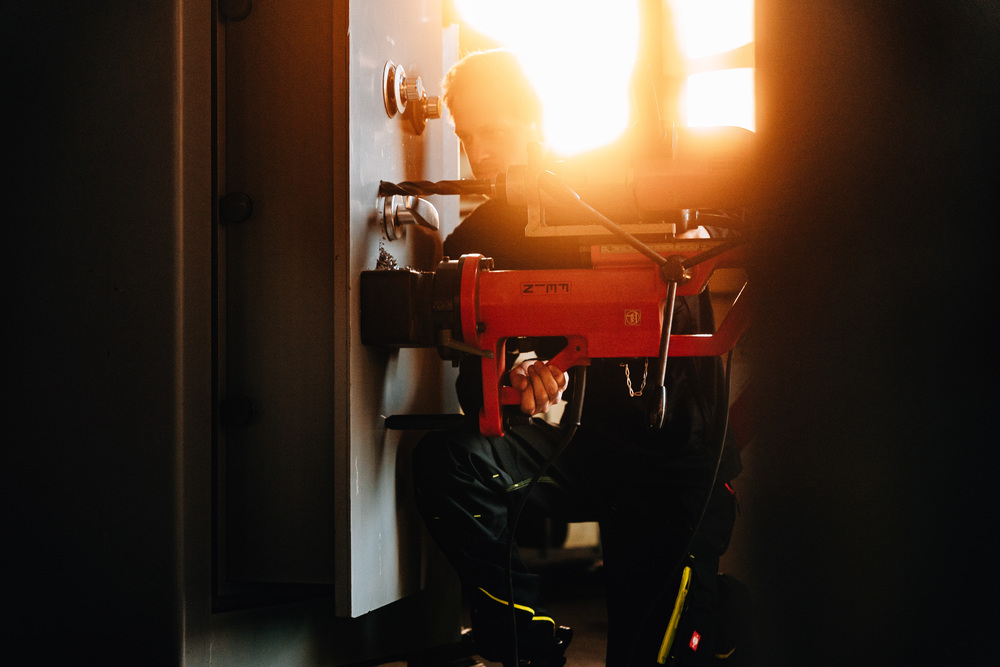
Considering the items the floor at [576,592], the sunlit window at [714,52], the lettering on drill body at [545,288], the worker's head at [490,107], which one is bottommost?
the floor at [576,592]

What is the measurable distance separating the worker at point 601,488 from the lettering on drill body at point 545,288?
0.14ft

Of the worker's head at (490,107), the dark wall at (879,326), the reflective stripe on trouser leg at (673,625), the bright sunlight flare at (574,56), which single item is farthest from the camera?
the bright sunlight flare at (574,56)

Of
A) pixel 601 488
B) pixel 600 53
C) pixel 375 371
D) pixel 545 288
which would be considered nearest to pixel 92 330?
pixel 375 371

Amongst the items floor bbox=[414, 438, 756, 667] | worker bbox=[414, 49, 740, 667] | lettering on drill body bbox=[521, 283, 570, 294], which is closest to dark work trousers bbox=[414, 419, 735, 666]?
worker bbox=[414, 49, 740, 667]

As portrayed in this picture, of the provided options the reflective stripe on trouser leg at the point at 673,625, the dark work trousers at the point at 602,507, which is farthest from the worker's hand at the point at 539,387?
the reflective stripe on trouser leg at the point at 673,625

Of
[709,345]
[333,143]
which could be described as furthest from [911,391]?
[333,143]

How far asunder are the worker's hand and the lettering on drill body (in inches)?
3.9

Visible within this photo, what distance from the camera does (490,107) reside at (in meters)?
1.10

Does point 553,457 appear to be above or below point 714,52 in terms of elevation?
below

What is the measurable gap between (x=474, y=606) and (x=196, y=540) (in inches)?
13.3

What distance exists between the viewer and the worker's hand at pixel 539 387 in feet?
2.50

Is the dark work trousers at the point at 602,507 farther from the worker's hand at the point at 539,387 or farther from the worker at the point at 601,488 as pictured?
the worker's hand at the point at 539,387

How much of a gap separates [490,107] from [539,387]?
558mm

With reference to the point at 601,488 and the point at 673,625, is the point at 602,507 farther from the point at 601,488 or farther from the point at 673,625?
the point at 673,625
